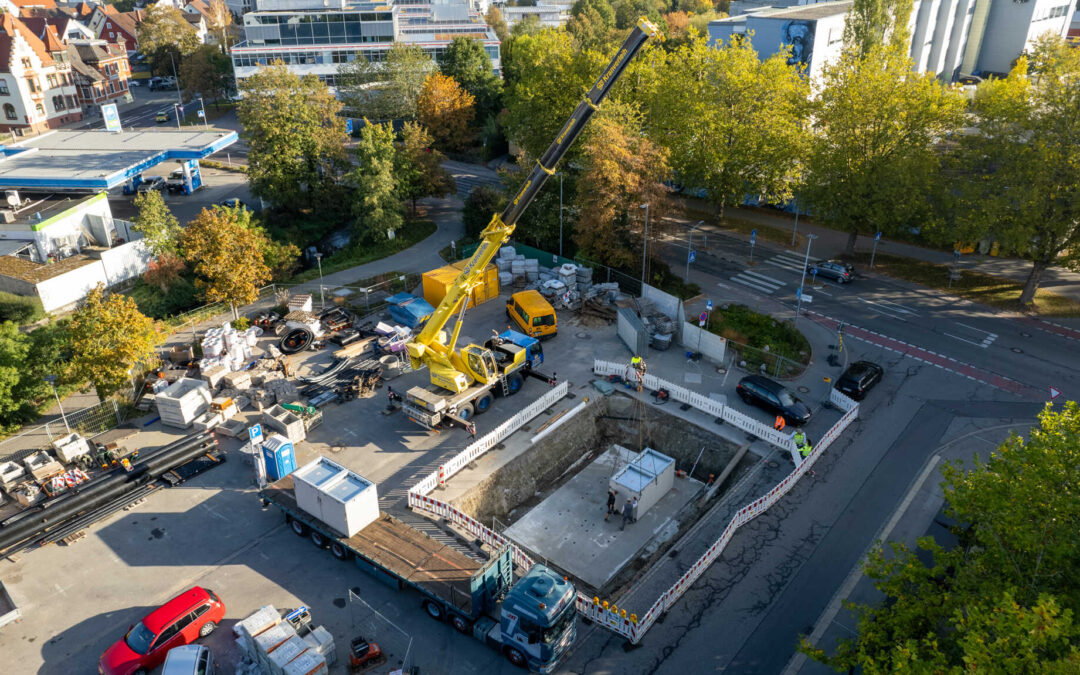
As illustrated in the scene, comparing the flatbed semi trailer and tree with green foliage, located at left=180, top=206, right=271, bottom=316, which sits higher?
tree with green foliage, located at left=180, top=206, right=271, bottom=316

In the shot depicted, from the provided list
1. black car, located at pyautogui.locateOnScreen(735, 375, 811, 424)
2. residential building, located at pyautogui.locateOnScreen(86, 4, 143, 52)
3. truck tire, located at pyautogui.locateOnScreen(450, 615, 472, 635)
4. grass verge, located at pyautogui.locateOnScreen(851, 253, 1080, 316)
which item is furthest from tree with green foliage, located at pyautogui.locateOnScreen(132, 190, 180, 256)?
residential building, located at pyautogui.locateOnScreen(86, 4, 143, 52)

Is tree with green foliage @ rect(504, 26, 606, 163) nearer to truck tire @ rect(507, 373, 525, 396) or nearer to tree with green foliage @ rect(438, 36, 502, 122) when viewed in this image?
tree with green foliage @ rect(438, 36, 502, 122)

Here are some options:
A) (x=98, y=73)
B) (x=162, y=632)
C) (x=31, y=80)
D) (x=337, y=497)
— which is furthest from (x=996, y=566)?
(x=98, y=73)

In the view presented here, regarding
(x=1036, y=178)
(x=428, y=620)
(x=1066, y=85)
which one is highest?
(x=1066, y=85)

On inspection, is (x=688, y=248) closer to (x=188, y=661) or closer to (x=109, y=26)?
(x=188, y=661)

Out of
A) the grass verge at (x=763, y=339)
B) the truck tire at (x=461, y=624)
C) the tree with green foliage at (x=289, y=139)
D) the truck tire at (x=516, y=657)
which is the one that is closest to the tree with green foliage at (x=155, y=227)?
the tree with green foliage at (x=289, y=139)

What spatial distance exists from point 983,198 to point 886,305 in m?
8.29

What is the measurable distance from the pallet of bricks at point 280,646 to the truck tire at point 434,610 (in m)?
3.30

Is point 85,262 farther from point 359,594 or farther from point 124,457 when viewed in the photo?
point 359,594

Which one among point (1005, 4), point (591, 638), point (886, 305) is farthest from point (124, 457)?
point (1005, 4)

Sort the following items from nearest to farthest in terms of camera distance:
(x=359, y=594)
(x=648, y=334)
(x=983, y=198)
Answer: (x=359, y=594), (x=648, y=334), (x=983, y=198)

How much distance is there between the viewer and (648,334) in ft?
132

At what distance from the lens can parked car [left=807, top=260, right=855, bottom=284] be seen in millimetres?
47875

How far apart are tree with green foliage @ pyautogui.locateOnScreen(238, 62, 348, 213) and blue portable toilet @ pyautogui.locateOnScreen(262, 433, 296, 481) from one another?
115 feet
